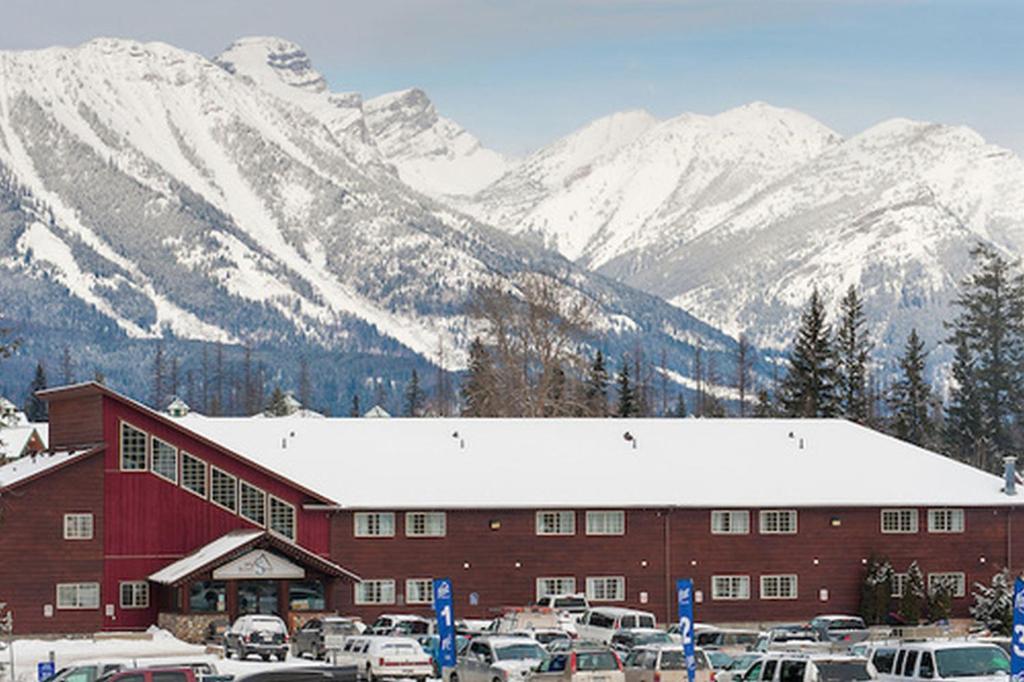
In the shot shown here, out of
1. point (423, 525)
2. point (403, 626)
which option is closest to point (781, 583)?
point (423, 525)

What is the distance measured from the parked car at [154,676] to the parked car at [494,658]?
1607cm

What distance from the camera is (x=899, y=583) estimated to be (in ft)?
311

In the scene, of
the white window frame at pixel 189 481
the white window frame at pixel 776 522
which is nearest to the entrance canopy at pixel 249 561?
the white window frame at pixel 189 481

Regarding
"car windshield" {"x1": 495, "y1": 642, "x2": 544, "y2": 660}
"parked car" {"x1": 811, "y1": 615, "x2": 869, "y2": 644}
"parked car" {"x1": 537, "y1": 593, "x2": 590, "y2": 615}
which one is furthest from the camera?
"parked car" {"x1": 537, "y1": 593, "x2": 590, "y2": 615}

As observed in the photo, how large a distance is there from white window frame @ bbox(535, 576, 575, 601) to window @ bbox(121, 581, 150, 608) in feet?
50.0

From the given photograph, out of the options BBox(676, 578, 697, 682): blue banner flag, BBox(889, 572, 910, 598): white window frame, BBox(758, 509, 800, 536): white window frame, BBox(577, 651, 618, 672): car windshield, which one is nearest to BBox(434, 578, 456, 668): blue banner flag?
BBox(577, 651, 618, 672): car windshield

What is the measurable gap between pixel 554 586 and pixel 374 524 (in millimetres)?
7567

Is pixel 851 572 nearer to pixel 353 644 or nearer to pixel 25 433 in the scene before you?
pixel 353 644

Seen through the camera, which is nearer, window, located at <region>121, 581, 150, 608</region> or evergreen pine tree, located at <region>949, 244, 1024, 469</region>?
window, located at <region>121, 581, 150, 608</region>

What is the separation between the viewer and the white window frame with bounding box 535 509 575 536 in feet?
301

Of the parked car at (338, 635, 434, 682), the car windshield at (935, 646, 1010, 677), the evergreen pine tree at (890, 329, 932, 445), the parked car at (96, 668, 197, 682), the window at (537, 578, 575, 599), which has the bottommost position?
the parked car at (338, 635, 434, 682)

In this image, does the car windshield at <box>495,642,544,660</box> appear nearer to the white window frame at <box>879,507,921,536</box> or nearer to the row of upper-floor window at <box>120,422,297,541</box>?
the row of upper-floor window at <box>120,422,297,541</box>

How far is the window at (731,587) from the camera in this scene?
93.0 m

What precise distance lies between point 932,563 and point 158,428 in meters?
31.8
